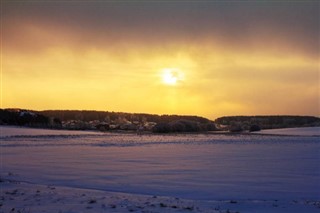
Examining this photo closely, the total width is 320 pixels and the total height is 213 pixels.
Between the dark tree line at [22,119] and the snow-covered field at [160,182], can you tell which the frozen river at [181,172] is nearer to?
the snow-covered field at [160,182]

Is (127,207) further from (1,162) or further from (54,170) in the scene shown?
(1,162)

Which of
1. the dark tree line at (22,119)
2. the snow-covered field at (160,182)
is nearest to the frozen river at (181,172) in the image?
the snow-covered field at (160,182)

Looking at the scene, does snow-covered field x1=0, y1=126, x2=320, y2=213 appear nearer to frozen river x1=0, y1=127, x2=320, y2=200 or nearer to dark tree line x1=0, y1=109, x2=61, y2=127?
frozen river x1=0, y1=127, x2=320, y2=200

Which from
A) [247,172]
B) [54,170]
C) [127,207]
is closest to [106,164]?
[54,170]

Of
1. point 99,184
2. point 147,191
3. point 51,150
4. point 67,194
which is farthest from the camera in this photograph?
point 51,150

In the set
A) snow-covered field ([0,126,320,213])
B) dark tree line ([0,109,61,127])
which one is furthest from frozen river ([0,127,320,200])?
dark tree line ([0,109,61,127])

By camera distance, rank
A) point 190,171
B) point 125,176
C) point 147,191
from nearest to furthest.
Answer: point 147,191 < point 125,176 < point 190,171

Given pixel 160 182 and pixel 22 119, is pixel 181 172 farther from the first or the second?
pixel 22 119

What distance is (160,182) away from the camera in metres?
13.8

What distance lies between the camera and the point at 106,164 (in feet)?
59.5

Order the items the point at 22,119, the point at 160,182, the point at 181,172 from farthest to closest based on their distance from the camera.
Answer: the point at 22,119 → the point at 181,172 → the point at 160,182

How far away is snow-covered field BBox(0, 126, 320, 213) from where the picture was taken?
1030 cm

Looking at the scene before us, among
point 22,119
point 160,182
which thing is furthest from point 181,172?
point 22,119

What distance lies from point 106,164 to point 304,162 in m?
8.45
